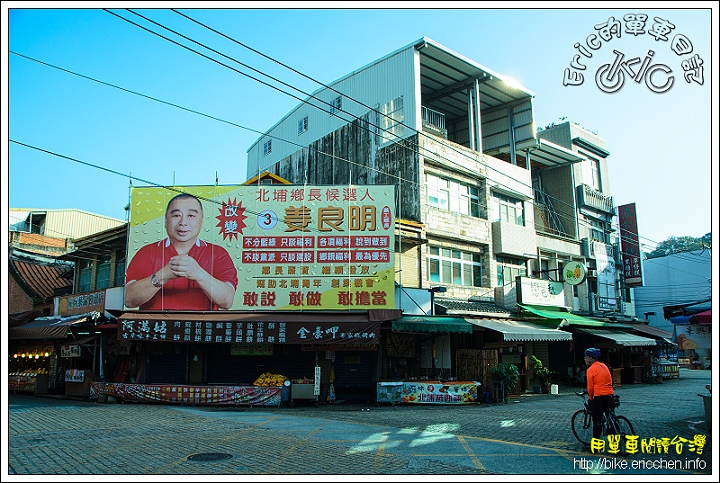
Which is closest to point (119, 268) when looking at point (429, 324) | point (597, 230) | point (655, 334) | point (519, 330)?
point (429, 324)

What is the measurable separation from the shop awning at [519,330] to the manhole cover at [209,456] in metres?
12.8

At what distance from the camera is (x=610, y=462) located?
833 centimetres

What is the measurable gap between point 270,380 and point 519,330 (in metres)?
9.92

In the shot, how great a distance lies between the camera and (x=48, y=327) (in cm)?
2092

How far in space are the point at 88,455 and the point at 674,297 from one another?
51.7 m

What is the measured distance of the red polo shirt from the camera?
63.9 ft

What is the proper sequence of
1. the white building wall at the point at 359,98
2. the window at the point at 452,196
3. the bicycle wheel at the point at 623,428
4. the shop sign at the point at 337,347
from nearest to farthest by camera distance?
1. the bicycle wheel at the point at 623,428
2. the shop sign at the point at 337,347
3. the window at the point at 452,196
4. the white building wall at the point at 359,98

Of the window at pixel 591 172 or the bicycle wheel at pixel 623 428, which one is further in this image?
the window at pixel 591 172

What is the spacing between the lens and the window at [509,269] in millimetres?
26281

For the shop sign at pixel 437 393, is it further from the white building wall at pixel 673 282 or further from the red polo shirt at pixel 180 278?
the white building wall at pixel 673 282

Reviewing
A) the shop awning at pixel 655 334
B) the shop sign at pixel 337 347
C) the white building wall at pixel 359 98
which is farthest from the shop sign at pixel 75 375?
the shop awning at pixel 655 334

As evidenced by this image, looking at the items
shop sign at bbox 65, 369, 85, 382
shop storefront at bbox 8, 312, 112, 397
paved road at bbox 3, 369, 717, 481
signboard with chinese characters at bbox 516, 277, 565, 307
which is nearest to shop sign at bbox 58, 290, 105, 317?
shop storefront at bbox 8, 312, 112, 397

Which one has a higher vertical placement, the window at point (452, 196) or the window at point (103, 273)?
the window at point (452, 196)

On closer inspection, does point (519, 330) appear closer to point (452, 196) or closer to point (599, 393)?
point (452, 196)
